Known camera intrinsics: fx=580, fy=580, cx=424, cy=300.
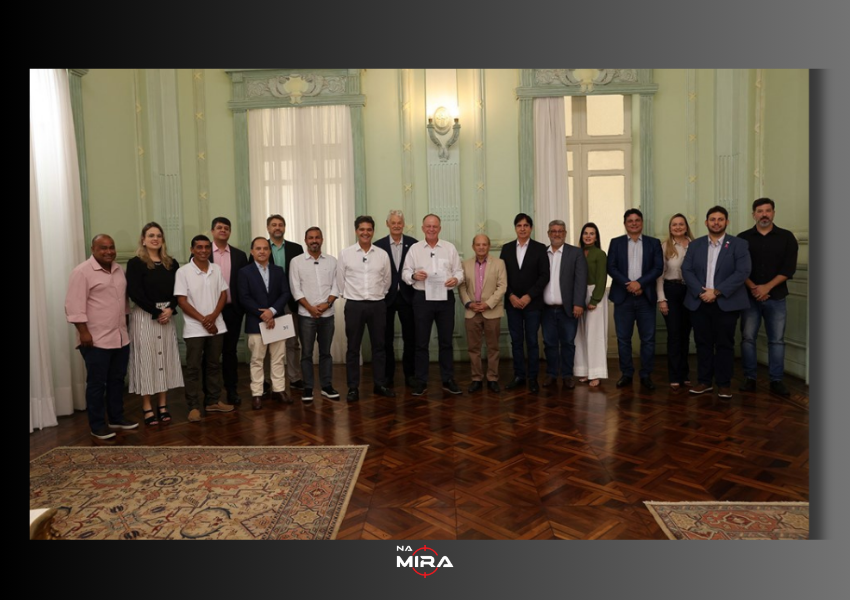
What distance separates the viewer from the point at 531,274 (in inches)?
198

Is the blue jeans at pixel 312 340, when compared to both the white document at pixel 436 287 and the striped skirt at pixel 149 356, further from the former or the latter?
the striped skirt at pixel 149 356

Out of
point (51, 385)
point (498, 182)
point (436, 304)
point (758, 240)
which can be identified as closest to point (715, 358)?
point (758, 240)

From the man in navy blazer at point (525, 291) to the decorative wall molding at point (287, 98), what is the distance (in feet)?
7.23

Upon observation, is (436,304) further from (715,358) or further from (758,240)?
(758,240)

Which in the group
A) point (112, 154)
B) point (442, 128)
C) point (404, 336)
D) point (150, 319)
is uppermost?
point (442, 128)

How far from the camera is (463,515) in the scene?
8.48 ft

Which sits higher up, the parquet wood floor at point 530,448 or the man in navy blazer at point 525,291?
the man in navy blazer at point 525,291

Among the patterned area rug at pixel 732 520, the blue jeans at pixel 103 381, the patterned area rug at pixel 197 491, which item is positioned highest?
the blue jeans at pixel 103 381

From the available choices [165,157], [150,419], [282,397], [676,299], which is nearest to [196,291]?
[150,419]

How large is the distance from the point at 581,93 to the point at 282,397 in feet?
15.1

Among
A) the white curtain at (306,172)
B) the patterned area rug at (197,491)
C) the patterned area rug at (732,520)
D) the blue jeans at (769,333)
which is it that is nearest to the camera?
the patterned area rug at (732,520)

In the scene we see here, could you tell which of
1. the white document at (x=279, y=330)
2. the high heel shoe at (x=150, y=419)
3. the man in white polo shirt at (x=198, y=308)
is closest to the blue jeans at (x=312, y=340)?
the white document at (x=279, y=330)

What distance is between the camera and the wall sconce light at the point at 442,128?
6.42 m

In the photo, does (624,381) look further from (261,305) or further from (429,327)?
(261,305)
